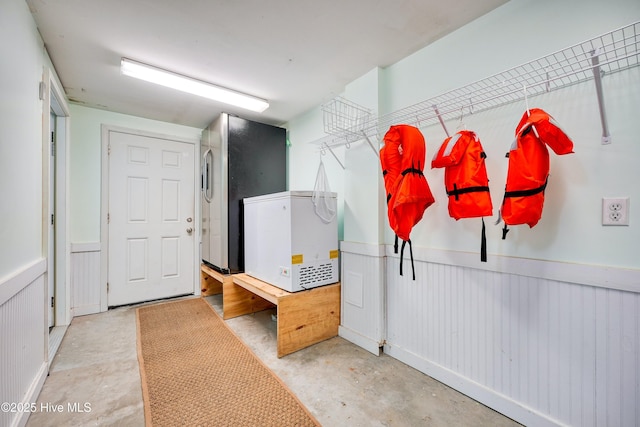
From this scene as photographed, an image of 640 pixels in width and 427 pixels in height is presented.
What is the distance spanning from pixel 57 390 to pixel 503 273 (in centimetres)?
275

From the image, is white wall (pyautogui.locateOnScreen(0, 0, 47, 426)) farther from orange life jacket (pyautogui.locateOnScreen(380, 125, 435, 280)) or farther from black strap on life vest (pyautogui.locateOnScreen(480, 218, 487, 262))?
black strap on life vest (pyautogui.locateOnScreen(480, 218, 487, 262))

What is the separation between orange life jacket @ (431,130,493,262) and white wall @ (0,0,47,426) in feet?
7.11

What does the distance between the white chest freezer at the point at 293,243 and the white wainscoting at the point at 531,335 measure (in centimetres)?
75

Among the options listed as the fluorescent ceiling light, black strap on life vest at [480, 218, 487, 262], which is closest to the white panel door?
the fluorescent ceiling light

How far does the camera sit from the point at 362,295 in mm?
2170

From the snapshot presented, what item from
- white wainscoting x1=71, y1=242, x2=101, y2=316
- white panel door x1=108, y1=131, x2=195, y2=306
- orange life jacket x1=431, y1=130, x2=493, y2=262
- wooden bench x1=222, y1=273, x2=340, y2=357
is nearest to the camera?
orange life jacket x1=431, y1=130, x2=493, y2=262

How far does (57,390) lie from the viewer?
162cm

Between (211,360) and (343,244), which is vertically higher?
(343,244)

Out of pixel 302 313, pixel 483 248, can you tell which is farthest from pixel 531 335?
pixel 302 313

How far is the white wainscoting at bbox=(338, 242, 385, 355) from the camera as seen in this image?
206 cm

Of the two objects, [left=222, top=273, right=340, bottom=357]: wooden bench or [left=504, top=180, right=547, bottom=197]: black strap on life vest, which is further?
[left=222, top=273, right=340, bottom=357]: wooden bench

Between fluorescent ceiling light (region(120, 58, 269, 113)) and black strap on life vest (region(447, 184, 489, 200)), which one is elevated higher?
fluorescent ceiling light (region(120, 58, 269, 113))

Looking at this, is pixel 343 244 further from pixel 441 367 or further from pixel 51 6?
pixel 51 6

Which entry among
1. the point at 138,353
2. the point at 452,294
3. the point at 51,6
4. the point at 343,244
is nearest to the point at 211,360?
the point at 138,353
